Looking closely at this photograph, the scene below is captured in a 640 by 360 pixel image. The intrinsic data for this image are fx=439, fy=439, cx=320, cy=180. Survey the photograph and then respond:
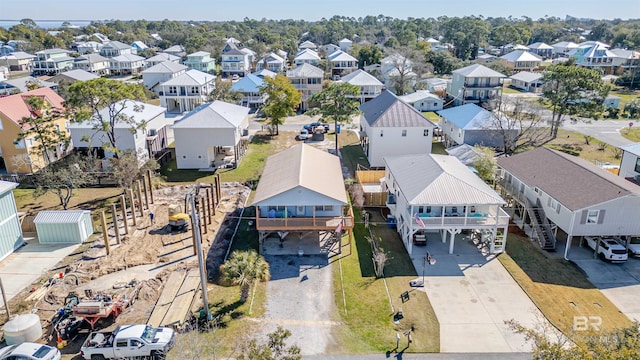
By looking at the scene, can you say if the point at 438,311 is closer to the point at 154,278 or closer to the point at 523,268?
the point at 523,268

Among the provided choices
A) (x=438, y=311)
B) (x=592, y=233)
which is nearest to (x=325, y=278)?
(x=438, y=311)

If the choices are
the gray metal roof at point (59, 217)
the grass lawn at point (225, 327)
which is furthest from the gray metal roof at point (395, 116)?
the gray metal roof at point (59, 217)

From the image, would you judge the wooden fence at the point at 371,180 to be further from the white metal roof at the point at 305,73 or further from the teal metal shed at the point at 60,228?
the white metal roof at the point at 305,73

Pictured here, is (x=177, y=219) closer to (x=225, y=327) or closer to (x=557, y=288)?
(x=225, y=327)

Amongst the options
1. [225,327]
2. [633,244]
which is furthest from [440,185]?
[225,327]

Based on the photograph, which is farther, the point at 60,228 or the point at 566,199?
the point at 60,228

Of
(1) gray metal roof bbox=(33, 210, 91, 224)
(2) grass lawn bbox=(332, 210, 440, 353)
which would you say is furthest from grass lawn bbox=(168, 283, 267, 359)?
(1) gray metal roof bbox=(33, 210, 91, 224)

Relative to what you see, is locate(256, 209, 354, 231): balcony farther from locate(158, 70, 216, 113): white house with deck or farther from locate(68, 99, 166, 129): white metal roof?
locate(158, 70, 216, 113): white house with deck
